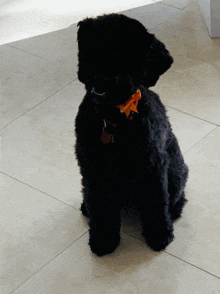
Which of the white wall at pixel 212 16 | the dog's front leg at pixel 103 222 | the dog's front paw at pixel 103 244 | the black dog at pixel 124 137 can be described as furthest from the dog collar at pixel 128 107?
the white wall at pixel 212 16

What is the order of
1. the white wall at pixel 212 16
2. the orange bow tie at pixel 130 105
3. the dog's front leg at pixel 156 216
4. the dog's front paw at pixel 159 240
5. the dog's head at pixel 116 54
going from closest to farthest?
1. the dog's head at pixel 116 54
2. the orange bow tie at pixel 130 105
3. the dog's front leg at pixel 156 216
4. the dog's front paw at pixel 159 240
5. the white wall at pixel 212 16

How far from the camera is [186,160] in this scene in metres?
2.55

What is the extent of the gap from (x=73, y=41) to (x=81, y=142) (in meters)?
2.03

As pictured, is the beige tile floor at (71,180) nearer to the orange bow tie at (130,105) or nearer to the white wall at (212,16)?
the white wall at (212,16)

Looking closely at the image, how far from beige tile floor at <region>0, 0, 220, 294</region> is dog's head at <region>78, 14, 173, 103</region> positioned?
809mm

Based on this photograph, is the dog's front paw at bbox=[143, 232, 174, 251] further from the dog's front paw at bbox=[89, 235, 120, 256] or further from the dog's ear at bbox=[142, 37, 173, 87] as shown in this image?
the dog's ear at bbox=[142, 37, 173, 87]

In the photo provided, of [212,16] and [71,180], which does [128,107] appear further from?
[212,16]

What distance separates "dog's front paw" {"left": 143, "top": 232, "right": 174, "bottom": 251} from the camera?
204 centimetres

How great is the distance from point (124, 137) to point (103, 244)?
1.73ft

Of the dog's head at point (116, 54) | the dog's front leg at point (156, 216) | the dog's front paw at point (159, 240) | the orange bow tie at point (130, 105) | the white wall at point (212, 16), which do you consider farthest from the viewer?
the white wall at point (212, 16)

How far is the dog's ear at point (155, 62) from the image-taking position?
163cm

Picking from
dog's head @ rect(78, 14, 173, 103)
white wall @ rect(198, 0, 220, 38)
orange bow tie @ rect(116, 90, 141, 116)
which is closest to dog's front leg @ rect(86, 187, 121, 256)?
orange bow tie @ rect(116, 90, 141, 116)

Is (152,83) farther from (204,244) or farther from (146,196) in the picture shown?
(204,244)

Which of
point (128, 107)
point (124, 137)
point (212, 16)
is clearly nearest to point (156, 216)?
point (124, 137)
